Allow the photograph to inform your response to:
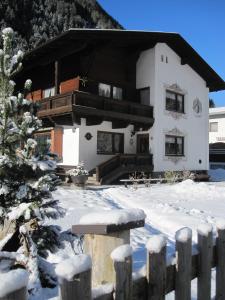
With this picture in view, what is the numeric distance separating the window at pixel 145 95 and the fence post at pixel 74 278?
20714 mm

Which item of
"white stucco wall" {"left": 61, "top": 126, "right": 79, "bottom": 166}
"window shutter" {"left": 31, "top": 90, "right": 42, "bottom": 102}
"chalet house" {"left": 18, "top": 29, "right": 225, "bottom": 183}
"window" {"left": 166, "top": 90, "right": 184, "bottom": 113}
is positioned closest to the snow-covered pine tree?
"chalet house" {"left": 18, "top": 29, "right": 225, "bottom": 183}

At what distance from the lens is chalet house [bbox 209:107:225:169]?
1384 inches

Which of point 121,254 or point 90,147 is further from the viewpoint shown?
point 90,147

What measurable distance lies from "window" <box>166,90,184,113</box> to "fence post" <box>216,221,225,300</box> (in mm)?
20593

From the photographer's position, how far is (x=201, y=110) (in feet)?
85.3

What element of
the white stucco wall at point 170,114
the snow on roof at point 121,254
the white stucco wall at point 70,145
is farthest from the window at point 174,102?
the snow on roof at point 121,254

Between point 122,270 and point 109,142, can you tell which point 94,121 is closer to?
point 109,142

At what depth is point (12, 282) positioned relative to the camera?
146 cm

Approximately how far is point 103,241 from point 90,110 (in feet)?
51.1

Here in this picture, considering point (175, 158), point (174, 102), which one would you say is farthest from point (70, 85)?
point (175, 158)

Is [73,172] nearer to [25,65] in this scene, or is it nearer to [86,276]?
[25,65]

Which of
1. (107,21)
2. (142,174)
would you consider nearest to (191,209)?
(142,174)

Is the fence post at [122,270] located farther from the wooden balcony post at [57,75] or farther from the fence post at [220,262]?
the wooden balcony post at [57,75]

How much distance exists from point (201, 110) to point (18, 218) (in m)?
23.6
